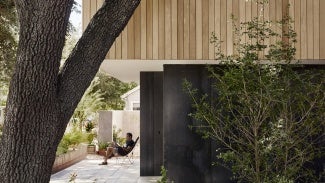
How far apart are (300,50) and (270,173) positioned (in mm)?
2189

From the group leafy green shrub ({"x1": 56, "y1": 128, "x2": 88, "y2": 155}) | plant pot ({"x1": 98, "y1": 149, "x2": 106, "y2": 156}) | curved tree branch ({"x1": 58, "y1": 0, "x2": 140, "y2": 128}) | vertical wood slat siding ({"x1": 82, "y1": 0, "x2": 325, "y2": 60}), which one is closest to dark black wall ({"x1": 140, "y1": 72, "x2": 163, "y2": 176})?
leafy green shrub ({"x1": 56, "y1": 128, "x2": 88, "y2": 155})

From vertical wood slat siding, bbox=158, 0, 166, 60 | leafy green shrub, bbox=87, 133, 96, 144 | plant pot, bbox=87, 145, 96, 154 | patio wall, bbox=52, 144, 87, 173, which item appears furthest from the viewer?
leafy green shrub, bbox=87, 133, 96, 144

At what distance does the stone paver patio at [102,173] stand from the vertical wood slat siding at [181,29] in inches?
129

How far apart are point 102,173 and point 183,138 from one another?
4413 millimetres

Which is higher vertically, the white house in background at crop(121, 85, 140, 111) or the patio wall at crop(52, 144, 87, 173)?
the white house in background at crop(121, 85, 140, 111)

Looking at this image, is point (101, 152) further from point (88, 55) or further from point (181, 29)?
point (88, 55)

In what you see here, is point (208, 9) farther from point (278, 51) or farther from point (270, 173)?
point (270, 173)

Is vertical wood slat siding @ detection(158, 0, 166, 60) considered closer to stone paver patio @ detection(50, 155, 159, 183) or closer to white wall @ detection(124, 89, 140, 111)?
stone paver patio @ detection(50, 155, 159, 183)

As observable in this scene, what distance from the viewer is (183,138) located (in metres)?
8.59

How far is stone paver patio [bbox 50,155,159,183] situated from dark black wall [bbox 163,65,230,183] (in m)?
1.95

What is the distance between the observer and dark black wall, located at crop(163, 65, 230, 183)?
852 cm

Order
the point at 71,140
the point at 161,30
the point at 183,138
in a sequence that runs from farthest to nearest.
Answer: the point at 71,140
the point at 183,138
the point at 161,30

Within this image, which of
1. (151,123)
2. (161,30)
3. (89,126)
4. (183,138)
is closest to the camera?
(161,30)

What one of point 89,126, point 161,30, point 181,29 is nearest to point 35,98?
point 161,30
